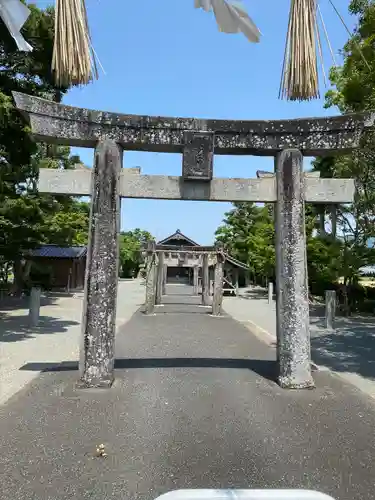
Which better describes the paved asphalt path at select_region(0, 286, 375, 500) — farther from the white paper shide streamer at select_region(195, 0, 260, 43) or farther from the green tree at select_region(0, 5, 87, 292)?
the green tree at select_region(0, 5, 87, 292)

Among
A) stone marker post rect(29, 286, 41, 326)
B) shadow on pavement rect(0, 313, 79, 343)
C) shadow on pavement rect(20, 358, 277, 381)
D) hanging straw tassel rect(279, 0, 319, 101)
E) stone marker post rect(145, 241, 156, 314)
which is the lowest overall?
shadow on pavement rect(20, 358, 277, 381)

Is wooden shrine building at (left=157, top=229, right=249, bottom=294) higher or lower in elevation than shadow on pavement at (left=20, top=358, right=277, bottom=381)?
higher

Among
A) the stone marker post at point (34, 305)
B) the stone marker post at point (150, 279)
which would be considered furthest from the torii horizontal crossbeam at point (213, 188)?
the stone marker post at point (150, 279)

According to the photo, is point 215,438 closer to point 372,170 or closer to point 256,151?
point 256,151

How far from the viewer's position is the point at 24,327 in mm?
15125

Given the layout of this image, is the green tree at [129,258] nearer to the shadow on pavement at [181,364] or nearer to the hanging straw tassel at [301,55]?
the shadow on pavement at [181,364]

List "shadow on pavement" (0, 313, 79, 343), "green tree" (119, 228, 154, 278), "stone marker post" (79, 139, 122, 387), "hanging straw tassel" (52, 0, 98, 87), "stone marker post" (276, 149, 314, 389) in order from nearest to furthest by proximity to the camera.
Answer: "hanging straw tassel" (52, 0, 98, 87)
"stone marker post" (79, 139, 122, 387)
"stone marker post" (276, 149, 314, 389)
"shadow on pavement" (0, 313, 79, 343)
"green tree" (119, 228, 154, 278)

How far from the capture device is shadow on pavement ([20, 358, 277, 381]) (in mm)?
8297

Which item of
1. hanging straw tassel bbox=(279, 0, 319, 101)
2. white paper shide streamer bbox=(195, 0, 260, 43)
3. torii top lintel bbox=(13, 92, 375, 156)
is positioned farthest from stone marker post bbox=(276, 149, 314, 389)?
white paper shide streamer bbox=(195, 0, 260, 43)

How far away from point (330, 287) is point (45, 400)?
25594mm

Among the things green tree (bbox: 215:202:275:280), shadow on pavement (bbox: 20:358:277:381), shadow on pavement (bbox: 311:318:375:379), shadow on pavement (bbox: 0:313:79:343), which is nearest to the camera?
shadow on pavement (bbox: 20:358:277:381)

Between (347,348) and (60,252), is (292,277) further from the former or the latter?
(60,252)

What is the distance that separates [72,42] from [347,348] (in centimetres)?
1103

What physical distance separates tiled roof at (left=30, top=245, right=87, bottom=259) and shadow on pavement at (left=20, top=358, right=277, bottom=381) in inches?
1104
